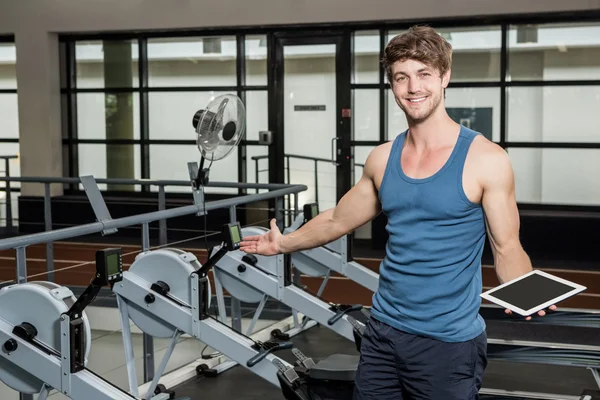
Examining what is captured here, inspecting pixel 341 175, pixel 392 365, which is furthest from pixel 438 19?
pixel 392 365

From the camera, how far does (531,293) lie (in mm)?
1712

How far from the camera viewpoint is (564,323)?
165 inches

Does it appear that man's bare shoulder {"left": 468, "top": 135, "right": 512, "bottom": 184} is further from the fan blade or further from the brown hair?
the fan blade

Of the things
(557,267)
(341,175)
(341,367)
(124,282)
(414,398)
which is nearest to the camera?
(414,398)

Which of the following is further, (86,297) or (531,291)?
(86,297)

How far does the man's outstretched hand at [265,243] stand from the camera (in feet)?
7.09

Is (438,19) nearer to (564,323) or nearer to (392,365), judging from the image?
(564,323)

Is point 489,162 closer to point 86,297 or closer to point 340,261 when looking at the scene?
point 86,297

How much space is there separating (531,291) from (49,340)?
1.91 meters

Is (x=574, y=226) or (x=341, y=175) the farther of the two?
(x=341, y=175)

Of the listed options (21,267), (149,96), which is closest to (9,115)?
(149,96)

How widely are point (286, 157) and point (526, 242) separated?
2540mm

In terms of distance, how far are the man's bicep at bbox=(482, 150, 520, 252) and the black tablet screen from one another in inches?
3.9

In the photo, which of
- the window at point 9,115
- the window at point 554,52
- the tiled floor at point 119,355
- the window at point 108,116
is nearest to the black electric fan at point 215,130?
the tiled floor at point 119,355
